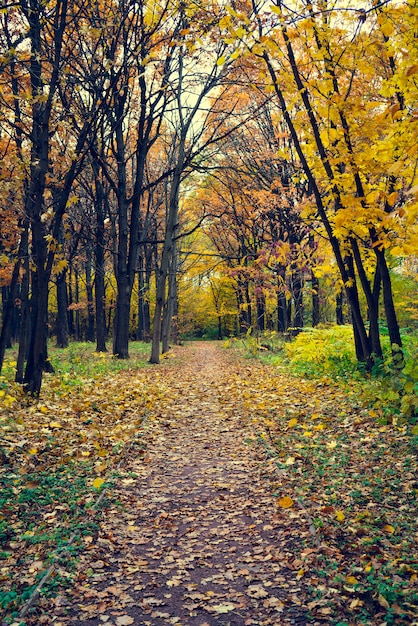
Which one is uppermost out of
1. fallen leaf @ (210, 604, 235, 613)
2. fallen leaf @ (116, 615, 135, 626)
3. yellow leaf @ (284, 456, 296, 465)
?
yellow leaf @ (284, 456, 296, 465)

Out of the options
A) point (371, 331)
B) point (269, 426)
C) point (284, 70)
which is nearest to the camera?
point (269, 426)

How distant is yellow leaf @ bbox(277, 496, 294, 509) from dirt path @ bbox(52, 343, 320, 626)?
10cm

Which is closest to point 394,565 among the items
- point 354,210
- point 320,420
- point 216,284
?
point 320,420

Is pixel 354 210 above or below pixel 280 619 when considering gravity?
above

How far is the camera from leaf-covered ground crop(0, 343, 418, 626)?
11.6 feet

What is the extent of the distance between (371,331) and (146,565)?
7.66 metres

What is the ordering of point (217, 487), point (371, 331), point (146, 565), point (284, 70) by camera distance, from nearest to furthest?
1. point (146, 565)
2. point (217, 487)
3. point (284, 70)
4. point (371, 331)

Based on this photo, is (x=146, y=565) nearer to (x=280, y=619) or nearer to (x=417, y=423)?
(x=280, y=619)

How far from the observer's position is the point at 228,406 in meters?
10.7

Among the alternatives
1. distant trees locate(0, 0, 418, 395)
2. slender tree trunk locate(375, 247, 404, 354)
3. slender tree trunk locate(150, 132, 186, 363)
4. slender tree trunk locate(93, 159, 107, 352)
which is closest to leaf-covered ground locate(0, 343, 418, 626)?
slender tree trunk locate(375, 247, 404, 354)

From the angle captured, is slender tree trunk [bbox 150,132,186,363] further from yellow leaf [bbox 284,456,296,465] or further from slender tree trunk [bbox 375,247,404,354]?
yellow leaf [bbox 284,456,296,465]

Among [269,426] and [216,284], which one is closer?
[269,426]

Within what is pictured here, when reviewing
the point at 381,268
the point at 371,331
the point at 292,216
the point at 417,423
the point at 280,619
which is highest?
the point at 292,216

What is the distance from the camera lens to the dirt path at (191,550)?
139 inches
